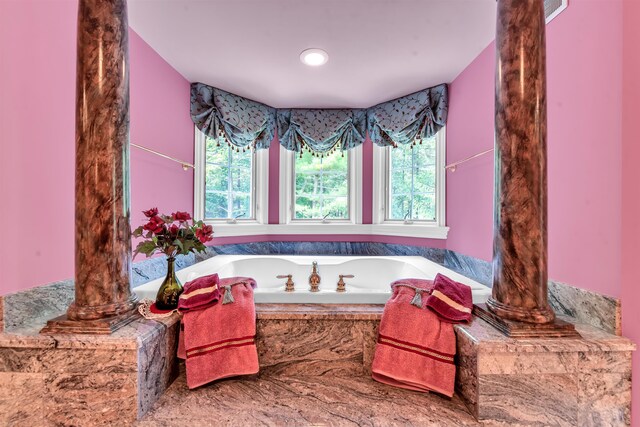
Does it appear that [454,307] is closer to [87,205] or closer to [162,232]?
[162,232]

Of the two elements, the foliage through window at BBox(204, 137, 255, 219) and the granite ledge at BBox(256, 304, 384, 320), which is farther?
the foliage through window at BBox(204, 137, 255, 219)

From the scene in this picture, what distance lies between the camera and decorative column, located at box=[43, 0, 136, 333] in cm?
115

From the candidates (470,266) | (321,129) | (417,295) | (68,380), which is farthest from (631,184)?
(321,129)

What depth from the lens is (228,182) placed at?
282 centimetres

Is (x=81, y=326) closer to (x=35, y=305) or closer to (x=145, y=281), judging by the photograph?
(x=35, y=305)

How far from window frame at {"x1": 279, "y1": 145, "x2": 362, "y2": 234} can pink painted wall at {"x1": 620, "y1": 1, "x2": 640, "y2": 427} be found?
2066 mm

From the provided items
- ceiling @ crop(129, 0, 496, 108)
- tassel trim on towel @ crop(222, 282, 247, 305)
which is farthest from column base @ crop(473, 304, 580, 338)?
ceiling @ crop(129, 0, 496, 108)

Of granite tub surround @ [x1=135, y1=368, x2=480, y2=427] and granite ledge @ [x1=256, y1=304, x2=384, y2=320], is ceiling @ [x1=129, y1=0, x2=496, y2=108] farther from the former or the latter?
granite tub surround @ [x1=135, y1=368, x2=480, y2=427]

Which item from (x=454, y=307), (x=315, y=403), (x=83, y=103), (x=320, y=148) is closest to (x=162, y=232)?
(x=83, y=103)

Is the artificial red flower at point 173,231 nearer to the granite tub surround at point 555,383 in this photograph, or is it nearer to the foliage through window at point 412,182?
the granite tub surround at point 555,383

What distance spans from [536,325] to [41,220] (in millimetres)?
2077

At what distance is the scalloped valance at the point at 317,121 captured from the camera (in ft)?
8.06

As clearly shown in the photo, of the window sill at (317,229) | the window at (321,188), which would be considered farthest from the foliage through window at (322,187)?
the window sill at (317,229)

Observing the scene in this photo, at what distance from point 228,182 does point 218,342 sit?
187cm
